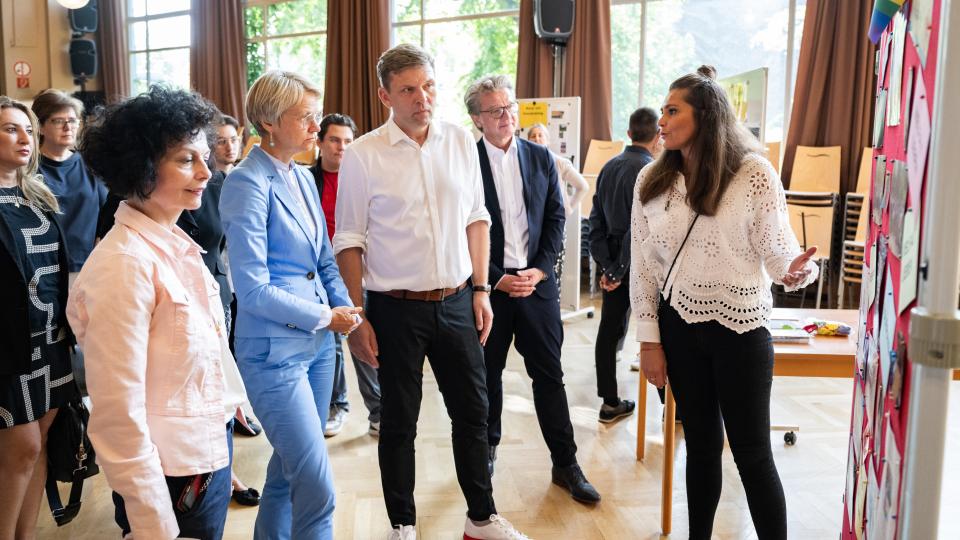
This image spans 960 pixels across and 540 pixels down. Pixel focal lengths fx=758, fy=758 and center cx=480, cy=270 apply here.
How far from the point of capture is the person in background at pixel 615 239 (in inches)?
141

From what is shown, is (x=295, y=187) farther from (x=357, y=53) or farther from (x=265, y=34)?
(x=265, y=34)

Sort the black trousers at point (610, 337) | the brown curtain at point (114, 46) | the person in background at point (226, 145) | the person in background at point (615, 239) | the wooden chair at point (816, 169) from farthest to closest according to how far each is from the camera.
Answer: the brown curtain at point (114, 46), the wooden chair at point (816, 169), the black trousers at point (610, 337), the person in background at point (615, 239), the person in background at point (226, 145)

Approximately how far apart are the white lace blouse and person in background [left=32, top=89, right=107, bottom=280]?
2.31 metres

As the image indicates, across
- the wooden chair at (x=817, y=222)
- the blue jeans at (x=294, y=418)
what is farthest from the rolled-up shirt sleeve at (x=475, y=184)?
the wooden chair at (x=817, y=222)

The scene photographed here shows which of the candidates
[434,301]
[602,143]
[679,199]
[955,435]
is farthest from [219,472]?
[602,143]

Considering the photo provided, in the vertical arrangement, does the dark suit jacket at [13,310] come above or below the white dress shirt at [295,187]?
below

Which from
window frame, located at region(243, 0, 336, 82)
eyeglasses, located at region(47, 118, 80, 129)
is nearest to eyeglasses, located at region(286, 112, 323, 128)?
eyeglasses, located at region(47, 118, 80, 129)

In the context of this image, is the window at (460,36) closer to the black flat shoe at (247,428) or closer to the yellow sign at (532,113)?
the yellow sign at (532,113)

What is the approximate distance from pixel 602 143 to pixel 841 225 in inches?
97.2

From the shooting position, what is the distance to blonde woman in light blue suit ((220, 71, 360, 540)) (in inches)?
73.5

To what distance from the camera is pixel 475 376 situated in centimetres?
233

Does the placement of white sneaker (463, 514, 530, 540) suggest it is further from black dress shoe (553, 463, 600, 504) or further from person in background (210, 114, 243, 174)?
person in background (210, 114, 243, 174)

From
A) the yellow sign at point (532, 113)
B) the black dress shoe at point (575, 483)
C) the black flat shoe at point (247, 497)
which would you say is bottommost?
the black flat shoe at point (247, 497)

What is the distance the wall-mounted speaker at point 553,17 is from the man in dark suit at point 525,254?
5.32 metres
